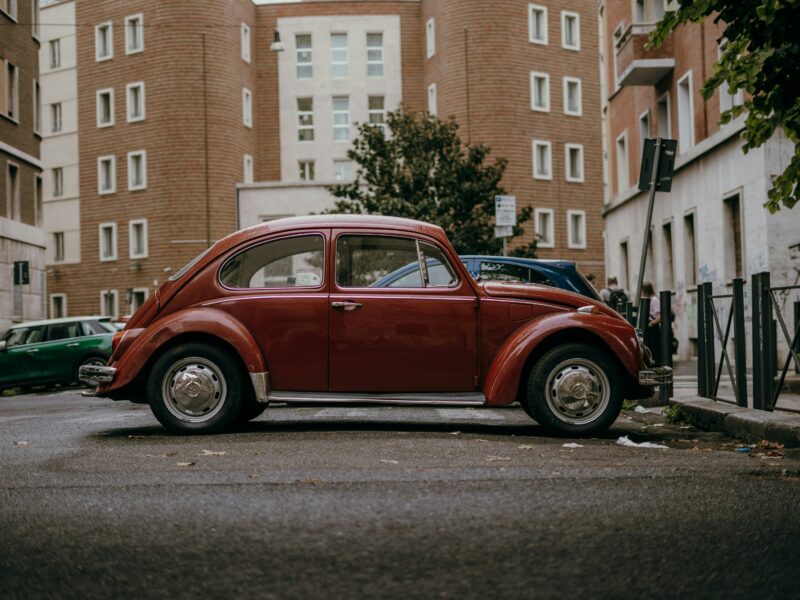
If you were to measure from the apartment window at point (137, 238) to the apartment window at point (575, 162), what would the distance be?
20.4 metres

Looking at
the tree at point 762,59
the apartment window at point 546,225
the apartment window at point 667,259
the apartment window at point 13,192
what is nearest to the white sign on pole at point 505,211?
the tree at point 762,59

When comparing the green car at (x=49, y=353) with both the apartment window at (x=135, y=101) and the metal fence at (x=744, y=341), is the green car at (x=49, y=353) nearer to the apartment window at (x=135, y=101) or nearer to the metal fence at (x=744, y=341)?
the metal fence at (x=744, y=341)

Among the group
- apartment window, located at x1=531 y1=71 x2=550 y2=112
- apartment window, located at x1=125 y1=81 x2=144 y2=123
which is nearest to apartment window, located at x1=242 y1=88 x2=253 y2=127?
apartment window, located at x1=125 y1=81 x2=144 y2=123

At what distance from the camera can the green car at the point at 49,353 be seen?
23234 millimetres

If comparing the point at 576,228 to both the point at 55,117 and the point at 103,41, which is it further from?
the point at 55,117

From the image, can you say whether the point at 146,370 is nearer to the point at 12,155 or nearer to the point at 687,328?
the point at 687,328

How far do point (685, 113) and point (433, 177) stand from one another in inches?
406

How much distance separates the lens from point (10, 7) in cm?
3434

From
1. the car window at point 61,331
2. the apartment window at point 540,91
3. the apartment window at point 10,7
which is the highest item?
the apartment window at point 540,91

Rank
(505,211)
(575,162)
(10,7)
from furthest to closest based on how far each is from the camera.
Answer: (575,162) < (10,7) < (505,211)

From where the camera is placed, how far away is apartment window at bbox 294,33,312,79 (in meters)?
61.6

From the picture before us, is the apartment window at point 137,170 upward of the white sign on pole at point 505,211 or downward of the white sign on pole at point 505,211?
upward

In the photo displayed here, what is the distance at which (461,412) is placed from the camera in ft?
39.7

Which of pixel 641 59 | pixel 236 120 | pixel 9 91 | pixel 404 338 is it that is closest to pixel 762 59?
pixel 404 338
